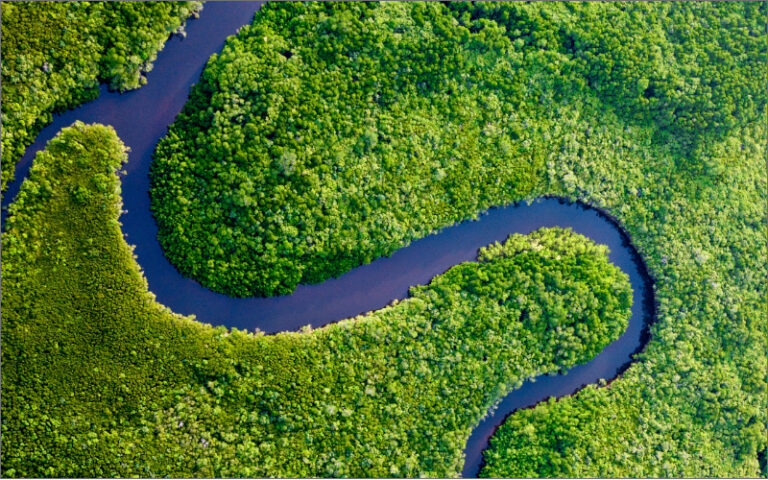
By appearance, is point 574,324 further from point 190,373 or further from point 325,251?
point 190,373

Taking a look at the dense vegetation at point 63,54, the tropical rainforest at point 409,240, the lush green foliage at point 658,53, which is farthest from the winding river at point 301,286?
the lush green foliage at point 658,53

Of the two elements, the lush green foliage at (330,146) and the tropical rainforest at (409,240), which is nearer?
the tropical rainforest at (409,240)

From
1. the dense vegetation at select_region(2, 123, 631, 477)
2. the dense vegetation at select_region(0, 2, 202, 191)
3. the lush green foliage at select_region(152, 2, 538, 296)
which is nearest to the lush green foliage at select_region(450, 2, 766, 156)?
the lush green foliage at select_region(152, 2, 538, 296)

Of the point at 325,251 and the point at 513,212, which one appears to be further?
the point at 513,212

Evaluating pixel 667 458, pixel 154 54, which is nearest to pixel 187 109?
pixel 154 54

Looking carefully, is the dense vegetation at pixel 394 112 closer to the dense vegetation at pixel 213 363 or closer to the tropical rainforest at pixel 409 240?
the tropical rainforest at pixel 409 240

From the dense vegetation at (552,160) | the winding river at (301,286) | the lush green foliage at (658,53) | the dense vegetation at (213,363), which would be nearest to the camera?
the dense vegetation at (213,363)
